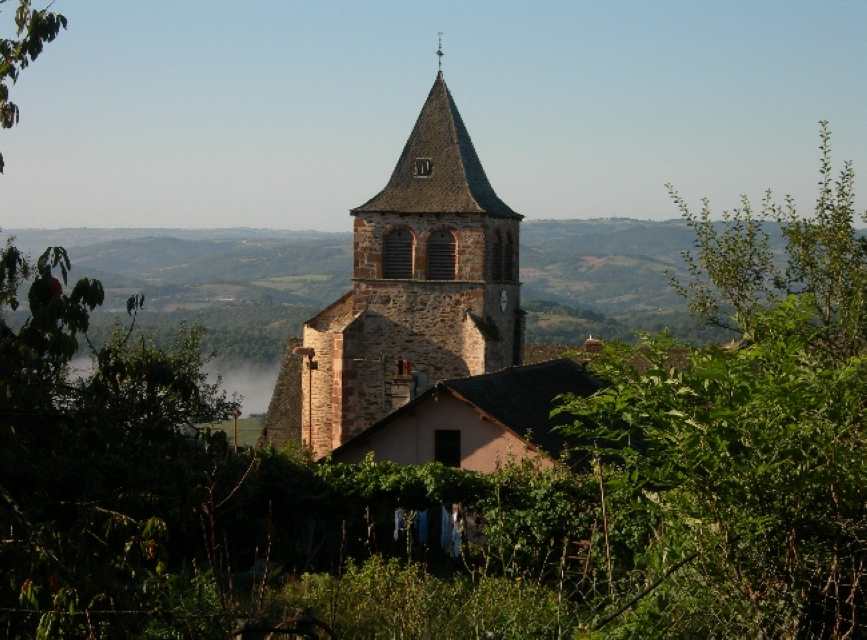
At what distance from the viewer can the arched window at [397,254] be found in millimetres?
33281

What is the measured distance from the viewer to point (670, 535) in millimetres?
8508

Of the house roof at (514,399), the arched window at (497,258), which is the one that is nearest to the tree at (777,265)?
the house roof at (514,399)

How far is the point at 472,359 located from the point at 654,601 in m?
24.7

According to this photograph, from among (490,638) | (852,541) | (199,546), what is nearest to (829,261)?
(199,546)

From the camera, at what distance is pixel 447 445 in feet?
79.4

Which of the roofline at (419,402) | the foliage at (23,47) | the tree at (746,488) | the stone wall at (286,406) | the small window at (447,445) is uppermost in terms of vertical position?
the foliage at (23,47)

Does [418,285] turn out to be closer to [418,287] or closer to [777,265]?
[418,287]

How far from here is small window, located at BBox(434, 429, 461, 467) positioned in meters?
24.1

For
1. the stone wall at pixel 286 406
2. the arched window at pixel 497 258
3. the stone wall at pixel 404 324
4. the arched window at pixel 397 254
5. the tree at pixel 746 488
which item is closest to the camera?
the tree at pixel 746 488

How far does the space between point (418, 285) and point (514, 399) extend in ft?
27.0

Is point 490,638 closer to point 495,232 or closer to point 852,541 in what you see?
point 852,541

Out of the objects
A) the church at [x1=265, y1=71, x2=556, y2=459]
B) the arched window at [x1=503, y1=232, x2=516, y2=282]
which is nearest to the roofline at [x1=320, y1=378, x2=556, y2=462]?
the church at [x1=265, y1=71, x2=556, y2=459]

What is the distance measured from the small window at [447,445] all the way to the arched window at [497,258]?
33.1ft

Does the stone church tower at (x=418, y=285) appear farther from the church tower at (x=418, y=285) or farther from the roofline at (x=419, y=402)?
the roofline at (x=419, y=402)
